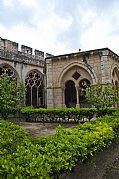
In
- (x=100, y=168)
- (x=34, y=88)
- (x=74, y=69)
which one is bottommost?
(x=100, y=168)

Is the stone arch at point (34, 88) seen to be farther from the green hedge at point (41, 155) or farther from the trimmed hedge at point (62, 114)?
the green hedge at point (41, 155)

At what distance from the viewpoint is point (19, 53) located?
62.1ft

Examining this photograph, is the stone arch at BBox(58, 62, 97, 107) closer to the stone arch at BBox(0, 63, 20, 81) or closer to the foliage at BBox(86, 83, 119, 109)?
the foliage at BBox(86, 83, 119, 109)

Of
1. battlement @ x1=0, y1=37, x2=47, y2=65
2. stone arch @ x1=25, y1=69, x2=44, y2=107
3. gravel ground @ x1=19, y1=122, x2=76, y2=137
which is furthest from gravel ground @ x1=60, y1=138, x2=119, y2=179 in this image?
stone arch @ x1=25, y1=69, x2=44, y2=107

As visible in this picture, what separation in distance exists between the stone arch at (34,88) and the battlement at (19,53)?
1.15 metres

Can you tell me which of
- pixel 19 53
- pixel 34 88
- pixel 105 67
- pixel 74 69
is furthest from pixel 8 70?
pixel 105 67

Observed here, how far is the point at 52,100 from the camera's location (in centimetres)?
1441

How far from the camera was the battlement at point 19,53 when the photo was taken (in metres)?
17.6

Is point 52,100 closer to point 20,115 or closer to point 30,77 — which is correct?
point 20,115

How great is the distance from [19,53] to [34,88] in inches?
142

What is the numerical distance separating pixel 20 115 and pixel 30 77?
6.98 m

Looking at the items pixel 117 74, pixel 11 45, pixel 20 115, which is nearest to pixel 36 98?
pixel 11 45

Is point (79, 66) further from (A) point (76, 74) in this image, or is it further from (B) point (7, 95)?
(B) point (7, 95)

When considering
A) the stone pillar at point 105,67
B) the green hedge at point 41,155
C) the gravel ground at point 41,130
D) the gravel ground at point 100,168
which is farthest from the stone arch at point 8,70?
the green hedge at point 41,155
